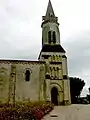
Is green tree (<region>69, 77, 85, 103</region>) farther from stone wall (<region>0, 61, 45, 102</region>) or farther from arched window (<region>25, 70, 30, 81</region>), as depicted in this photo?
arched window (<region>25, 70, 30, 81</region>)

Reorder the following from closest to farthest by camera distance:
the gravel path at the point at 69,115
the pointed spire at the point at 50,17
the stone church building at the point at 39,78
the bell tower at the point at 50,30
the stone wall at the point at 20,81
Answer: the gravel path at the point at 69,115 < the stone wall at the point at 20,81 < the stone church building at the point at 39,78 < the bell tower at the point at 50,30 < the pointed spire at the point at 50,17

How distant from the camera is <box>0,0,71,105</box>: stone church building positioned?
33875 mm

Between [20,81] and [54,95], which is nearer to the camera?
[20,81]

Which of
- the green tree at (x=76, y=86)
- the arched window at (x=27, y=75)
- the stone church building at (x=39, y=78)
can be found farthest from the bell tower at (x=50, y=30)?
the green tree at (x=76, y=86)

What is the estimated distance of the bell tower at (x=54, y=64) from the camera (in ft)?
117

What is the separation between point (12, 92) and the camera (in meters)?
33.6

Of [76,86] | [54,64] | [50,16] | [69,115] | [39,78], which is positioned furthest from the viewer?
[76,86]

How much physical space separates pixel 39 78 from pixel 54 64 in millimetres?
4495

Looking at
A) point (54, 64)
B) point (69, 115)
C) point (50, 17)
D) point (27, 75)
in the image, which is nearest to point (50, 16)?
point (50, 17)

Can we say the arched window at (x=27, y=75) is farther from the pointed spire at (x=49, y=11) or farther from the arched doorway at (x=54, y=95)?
Answer: the pointed spire at (x=49, y=11)

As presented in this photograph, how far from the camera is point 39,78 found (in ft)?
116

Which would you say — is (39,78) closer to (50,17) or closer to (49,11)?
(50,17)

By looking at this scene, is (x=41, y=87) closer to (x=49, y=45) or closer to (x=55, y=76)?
(x=55, y=76)

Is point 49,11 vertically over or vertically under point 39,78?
over
